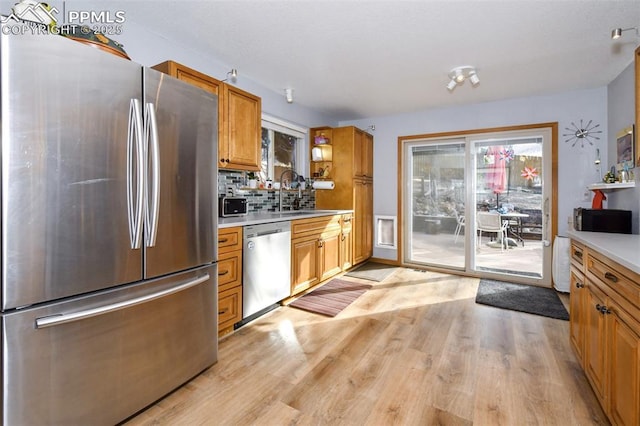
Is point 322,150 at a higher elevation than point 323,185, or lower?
higher

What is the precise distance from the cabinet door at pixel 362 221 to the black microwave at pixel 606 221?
254 centimetres

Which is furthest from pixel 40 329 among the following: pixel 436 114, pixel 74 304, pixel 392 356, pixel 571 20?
pixel 436 114

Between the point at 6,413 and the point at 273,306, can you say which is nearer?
the point at 6,413

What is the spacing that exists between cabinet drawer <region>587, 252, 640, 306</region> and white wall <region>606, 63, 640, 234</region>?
5.14ft

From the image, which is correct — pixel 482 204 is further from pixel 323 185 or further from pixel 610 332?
pixel 610 332

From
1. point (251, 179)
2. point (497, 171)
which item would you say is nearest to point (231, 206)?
point (251, 179)

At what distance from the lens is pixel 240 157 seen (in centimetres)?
291

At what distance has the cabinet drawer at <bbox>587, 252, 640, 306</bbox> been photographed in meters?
1.22

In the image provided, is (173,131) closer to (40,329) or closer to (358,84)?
(40,329)

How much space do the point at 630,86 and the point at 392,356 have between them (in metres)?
3.39

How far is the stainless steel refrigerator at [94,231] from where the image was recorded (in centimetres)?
116

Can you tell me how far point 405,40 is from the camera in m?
2.47

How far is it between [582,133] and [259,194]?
12.9 ft

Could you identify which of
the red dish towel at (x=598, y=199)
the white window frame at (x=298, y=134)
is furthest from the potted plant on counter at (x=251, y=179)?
the red dish towel at (x=598, y=199)
